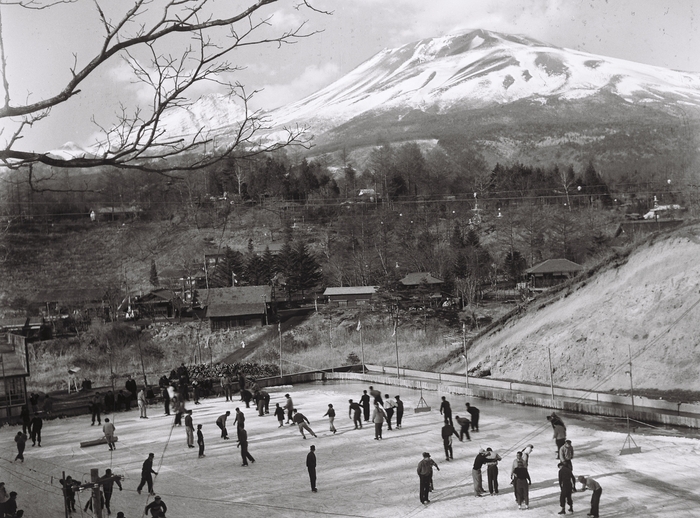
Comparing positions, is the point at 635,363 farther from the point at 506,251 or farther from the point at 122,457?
the point at 506,251

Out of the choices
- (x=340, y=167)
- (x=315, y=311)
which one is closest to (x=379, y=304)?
(x=315, y=311)

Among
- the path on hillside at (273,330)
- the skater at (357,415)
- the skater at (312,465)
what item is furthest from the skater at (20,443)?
the path on hillside at (273,330)

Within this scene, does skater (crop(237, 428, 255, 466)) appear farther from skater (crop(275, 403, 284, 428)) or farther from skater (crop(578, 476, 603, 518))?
skater (crop(578, 476, 603, 518))

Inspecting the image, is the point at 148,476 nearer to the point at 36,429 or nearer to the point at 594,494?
the point at 36,429

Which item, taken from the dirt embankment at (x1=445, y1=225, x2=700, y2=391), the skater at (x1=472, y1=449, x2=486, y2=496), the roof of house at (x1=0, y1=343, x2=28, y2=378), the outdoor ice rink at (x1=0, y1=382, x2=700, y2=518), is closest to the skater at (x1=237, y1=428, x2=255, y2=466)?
the outdoor ice rink at (x1=0, y1=382, x2=700, y2=518)

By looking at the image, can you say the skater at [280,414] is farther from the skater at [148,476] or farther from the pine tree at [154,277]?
the pine tree at [154,277]

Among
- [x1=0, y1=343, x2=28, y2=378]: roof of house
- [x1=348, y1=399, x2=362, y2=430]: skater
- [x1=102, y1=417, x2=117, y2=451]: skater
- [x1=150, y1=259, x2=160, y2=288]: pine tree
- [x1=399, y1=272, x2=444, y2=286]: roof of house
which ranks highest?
[x1=150, y1=259, x2=160, y2=288]: pine tree

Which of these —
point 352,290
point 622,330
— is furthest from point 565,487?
point 352,290
